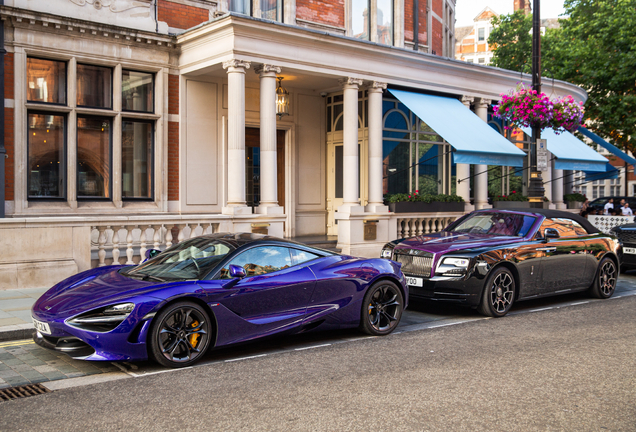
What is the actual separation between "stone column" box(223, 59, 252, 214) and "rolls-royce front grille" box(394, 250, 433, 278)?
183 inches

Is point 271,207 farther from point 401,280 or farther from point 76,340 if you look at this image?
point 76,340

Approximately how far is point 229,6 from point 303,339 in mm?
10472

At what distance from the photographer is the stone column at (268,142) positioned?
13.4 metres

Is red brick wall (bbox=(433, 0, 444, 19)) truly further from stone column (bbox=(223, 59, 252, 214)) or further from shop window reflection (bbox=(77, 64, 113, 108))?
shop window reflection (bbox=(77, 64, 113, 108))

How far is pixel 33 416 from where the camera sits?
4.68 metres

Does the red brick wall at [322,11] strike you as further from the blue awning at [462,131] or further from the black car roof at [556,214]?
the black car roof at [556,214]

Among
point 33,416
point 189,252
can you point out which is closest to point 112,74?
point 189,252

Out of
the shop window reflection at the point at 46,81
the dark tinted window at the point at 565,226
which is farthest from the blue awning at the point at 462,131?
the shop window reflection at the point at 46,81

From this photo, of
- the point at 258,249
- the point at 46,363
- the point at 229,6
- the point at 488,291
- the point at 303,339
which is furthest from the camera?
the point at 229,6

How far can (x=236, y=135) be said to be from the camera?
1290 centimetres

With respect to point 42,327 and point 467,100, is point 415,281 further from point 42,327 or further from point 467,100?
point 467,100

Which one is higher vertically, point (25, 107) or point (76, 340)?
point (25, 107)

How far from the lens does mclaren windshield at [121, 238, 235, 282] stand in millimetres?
6605

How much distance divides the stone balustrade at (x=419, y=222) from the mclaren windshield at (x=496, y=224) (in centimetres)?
492
